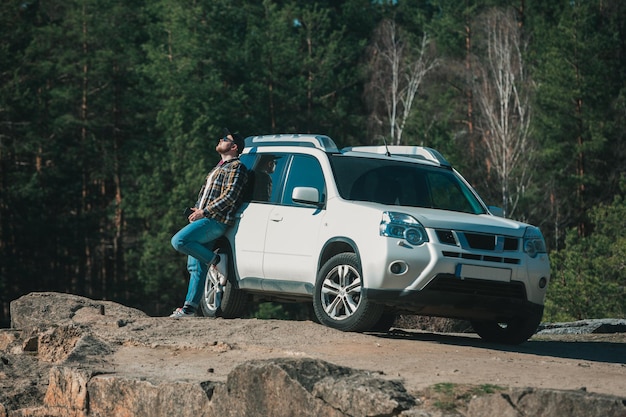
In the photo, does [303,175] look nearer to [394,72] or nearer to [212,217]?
[212,217]

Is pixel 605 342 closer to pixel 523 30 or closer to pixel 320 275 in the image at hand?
pixel 320 275

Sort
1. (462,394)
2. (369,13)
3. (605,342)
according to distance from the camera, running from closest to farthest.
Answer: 1. (462,394)
2. (605,342)
3. (369,13)

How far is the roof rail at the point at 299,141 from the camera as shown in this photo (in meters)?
12.1

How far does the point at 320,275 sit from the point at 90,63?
40.1 metres

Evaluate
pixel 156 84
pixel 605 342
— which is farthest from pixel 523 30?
pixel 605 342

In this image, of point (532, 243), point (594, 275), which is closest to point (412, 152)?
point (532, 243)

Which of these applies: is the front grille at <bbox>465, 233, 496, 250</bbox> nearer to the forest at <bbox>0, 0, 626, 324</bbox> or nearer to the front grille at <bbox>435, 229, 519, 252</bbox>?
the front grille at <bbox>435, 229, 519, 252</bbox>

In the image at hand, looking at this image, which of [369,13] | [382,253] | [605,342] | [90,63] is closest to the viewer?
[382,253]

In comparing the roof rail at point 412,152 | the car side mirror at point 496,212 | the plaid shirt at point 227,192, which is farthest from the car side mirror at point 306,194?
the car side mirror at point 496,212

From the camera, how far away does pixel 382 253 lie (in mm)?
10633

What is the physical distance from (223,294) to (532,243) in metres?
3.33

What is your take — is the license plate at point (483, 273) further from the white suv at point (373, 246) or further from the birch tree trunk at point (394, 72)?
the birch tree trunk at point (394, 72)

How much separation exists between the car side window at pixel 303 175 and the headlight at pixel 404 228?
1.24 meters

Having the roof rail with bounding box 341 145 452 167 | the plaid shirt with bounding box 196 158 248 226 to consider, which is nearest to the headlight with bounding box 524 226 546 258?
the roof rail with bounding box 341 145 452 167
